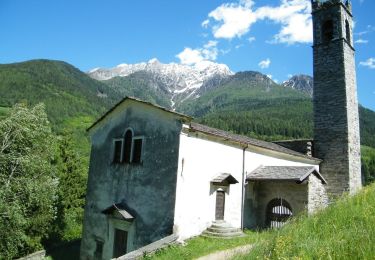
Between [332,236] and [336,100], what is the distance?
19.8 metres

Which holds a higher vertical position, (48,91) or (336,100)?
(48,91)

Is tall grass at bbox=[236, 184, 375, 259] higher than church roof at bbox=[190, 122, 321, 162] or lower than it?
lower

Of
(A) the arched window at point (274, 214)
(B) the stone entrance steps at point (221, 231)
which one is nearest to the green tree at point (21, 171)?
(B) the stone entrance steps at point (221, 231)

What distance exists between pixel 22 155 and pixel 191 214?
483 inches

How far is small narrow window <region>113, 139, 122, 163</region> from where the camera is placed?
1681 centimetres

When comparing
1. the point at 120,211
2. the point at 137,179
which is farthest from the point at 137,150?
the point at 120,211

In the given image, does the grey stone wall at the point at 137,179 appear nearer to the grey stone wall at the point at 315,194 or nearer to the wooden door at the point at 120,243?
the wooden door at the point at 120,243

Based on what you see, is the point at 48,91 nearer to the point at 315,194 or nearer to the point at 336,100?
the point at 336,100

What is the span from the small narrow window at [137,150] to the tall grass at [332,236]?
9.44 metres

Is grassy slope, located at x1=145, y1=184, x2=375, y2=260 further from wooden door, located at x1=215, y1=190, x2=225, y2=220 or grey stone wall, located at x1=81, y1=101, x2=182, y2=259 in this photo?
wooden door, located at x1=215, y1=190, x2=225, y2=220

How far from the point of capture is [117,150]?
17.1 metres

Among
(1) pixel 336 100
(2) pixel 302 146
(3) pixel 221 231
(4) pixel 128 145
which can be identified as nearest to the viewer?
(3) pixel 221 231

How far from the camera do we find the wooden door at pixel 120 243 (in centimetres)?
1532

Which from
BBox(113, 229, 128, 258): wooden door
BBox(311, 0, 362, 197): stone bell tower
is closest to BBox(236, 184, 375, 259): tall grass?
BBox(113, 229, 128, 258): wooden door
